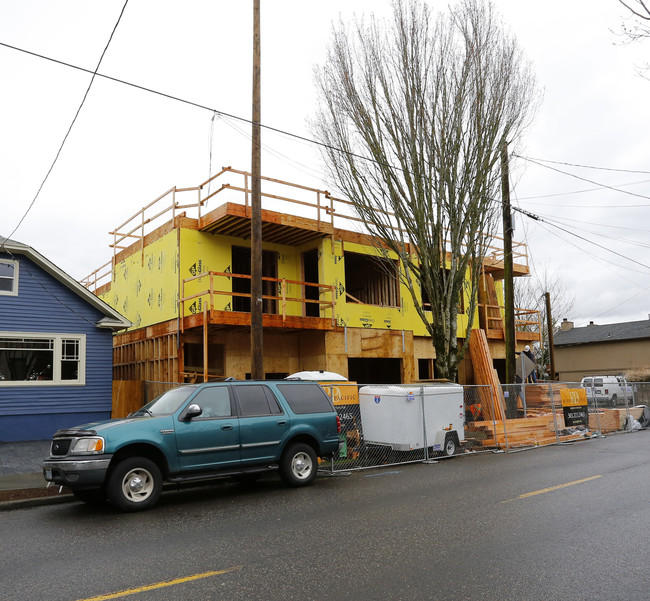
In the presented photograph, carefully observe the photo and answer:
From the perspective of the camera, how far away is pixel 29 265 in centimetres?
1642

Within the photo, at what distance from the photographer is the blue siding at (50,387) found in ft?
51.1

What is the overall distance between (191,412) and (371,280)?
15.1 m

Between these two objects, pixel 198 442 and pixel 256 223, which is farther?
pixel 256 223

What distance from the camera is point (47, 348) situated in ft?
53.8

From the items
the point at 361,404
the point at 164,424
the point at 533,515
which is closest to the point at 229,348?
the point at 361,404

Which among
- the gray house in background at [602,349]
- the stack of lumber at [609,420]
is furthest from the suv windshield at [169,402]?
the gray house in background at [602,349]

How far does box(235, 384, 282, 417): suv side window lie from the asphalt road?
4.35ft

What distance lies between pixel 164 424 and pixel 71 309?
31.2ft

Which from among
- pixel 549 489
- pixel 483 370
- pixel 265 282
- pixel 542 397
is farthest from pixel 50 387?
pixel 542 397

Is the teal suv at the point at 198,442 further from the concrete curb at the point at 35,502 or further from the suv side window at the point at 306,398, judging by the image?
the concrete curb at the point at 35,502

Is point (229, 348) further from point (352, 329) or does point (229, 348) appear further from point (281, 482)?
point (281, 482)

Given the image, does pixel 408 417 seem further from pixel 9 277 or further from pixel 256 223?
pixel 9 277

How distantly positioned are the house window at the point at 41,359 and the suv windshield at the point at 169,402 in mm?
8000

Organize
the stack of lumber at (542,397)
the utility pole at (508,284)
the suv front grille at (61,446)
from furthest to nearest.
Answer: the utility pole at (508,284)
the stack of lumber at (542,397)
the suv front grille at (61,446)
